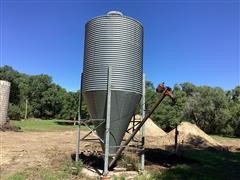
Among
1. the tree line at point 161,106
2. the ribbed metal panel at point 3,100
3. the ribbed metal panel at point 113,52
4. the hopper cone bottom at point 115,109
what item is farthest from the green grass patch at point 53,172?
the tree line at point 161,106

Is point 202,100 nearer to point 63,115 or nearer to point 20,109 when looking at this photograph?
point 63,115

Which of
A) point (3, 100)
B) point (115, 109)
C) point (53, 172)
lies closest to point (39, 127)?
point (3, 100)

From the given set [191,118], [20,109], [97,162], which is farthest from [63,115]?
[97,162]

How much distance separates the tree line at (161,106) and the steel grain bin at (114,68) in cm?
2805

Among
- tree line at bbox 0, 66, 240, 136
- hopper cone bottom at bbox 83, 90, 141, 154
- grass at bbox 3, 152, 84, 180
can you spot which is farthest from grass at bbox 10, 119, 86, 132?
hopper cone bottom at bbox 83, 90, 141, 154

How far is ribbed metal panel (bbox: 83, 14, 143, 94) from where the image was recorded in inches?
390

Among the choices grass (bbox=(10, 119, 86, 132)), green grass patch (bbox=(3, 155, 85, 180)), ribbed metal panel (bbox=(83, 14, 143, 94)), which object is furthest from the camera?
grass (bbox=(10, 119, 86, 132))

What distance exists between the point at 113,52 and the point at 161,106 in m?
33.3

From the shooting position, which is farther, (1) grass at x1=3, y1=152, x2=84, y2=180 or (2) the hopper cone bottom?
(2) the hopper cone bottom

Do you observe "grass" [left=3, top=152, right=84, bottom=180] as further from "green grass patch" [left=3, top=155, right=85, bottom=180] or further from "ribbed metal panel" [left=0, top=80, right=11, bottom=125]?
"ribbed metal panel" [left=0, top=80, right=11, bottom=125]

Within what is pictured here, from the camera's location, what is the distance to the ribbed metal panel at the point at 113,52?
32.5 feet

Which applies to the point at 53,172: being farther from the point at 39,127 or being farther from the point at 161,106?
the point at 161,106

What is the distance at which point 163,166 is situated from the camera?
11.8 meters

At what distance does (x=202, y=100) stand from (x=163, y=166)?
126ft
